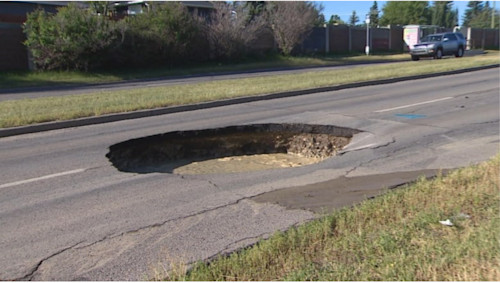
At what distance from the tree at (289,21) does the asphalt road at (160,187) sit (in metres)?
28.1

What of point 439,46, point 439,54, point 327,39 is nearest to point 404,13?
point 327,39

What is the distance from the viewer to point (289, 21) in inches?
1511

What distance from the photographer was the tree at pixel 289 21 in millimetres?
38375

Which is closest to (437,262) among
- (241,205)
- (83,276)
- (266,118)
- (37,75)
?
(241,205)

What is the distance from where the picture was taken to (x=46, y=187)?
19.6 feet

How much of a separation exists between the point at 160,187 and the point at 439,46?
30790mm

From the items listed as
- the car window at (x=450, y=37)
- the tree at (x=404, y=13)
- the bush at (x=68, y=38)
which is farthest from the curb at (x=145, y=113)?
the tree at (x=404, y=13)

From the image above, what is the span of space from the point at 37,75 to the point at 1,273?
2479 cm

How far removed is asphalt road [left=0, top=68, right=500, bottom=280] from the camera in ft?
13.1

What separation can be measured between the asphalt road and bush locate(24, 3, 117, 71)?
17845 millimetres

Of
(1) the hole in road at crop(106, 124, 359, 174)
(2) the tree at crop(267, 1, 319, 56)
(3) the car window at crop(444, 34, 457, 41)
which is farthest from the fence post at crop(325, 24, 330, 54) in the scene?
(1) the hole in road at crop(106, 124, 359, 174)

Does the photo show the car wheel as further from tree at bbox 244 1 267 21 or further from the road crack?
the road crack

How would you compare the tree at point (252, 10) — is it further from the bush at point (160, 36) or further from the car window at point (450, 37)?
the car window at point (450, 37)

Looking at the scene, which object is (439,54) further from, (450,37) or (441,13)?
(441,13)
